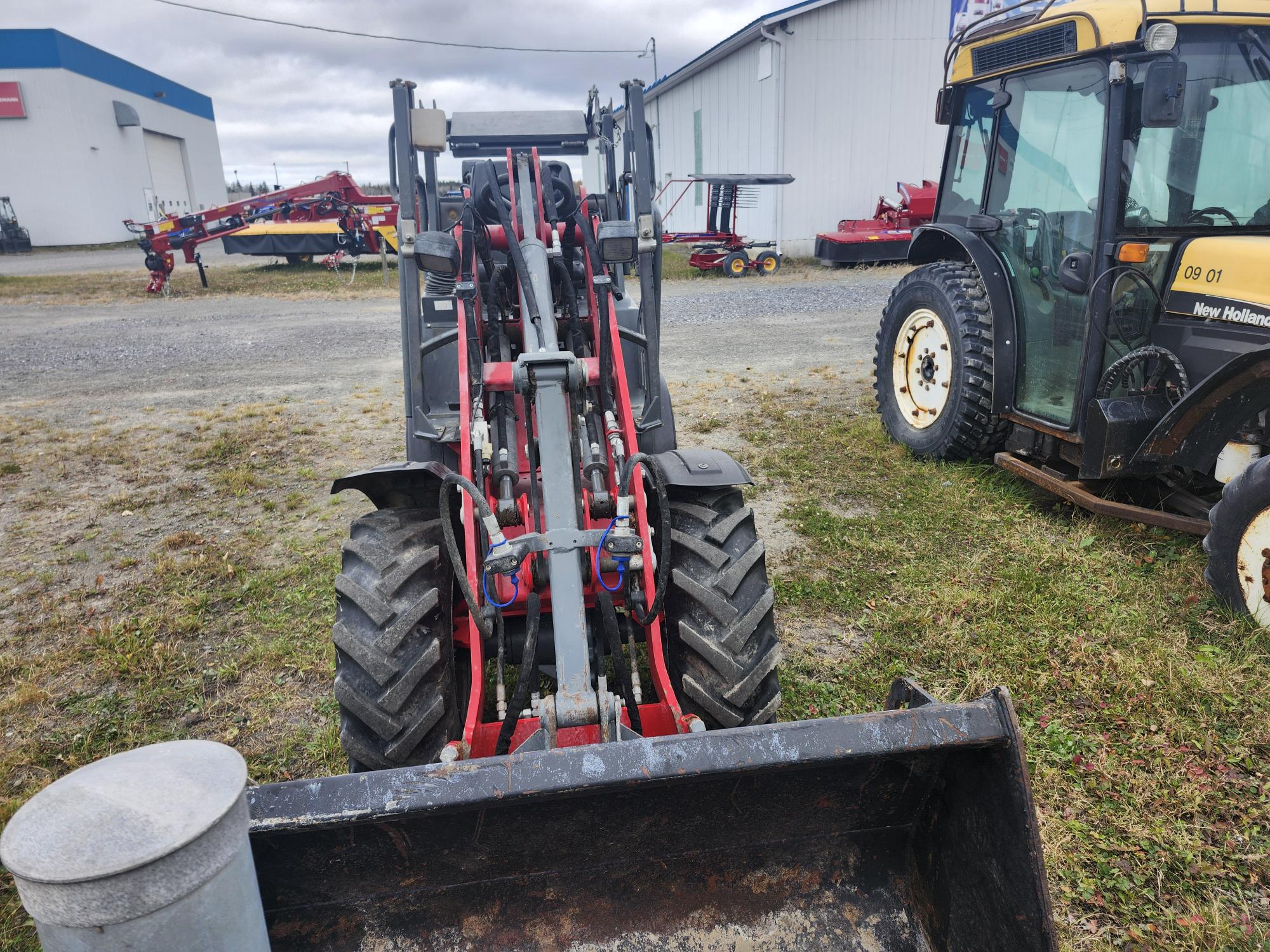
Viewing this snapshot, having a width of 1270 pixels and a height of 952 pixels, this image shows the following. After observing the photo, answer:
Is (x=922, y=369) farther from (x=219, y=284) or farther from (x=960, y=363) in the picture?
(x=219, y=284)

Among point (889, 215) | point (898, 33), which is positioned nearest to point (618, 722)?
point (889, 215)

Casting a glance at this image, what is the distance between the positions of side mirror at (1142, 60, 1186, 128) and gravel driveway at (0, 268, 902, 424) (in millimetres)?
5130

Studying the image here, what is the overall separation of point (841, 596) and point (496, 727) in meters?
1.99

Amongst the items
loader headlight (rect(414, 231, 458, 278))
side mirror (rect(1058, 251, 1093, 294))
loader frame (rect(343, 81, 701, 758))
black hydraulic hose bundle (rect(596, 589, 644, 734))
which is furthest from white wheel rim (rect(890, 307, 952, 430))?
black hydraulic hose bundle (rect(596, 589, 644, 734))

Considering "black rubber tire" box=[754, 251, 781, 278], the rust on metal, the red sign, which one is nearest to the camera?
the rust on metal

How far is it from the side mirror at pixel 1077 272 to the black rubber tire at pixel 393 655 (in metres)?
3.39

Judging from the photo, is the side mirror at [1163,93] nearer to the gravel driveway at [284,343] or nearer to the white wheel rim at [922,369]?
the white wheel rim at [922,369]

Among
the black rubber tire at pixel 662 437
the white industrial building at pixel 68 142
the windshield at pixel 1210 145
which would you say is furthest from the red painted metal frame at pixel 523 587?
the white industrial building at pixel 68 142

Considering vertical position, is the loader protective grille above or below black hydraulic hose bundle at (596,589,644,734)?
above

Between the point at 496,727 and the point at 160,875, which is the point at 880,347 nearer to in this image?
the point at 496,727

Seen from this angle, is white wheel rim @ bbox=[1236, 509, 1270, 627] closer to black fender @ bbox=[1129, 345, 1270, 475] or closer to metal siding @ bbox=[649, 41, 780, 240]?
black fender @ bbox=[1129, 345, 1270, 475]

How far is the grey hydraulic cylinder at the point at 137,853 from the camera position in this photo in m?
1.10

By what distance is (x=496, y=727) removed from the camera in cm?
254

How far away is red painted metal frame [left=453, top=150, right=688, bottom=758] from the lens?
248 centimetres
